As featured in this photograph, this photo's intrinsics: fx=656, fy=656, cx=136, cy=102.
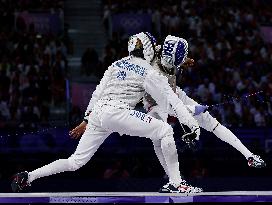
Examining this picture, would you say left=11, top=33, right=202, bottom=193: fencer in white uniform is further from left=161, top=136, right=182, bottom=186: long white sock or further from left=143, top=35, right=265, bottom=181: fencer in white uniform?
left=143, top=35, right=265, bottom=181: fencer in white uniform

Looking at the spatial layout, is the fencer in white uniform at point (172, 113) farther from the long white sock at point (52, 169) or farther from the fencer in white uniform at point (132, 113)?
the long white sock at point (52, 169)

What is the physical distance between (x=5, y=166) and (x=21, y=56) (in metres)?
4.19

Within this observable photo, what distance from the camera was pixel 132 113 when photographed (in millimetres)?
6559

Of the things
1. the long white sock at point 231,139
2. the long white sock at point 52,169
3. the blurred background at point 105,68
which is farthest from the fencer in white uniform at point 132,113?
the blurred background at point 105,68

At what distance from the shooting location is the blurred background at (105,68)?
11805 millimetres

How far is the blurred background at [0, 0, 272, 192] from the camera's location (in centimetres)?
1180

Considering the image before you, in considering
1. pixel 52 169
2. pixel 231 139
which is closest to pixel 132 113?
pixel 52 169

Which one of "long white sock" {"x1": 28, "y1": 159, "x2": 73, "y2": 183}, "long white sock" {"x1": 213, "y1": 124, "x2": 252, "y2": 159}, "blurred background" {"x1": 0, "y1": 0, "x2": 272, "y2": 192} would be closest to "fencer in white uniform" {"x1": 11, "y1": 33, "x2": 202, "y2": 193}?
"long white sock" {"x1": 28, "y1": 159, "x2": 73, "y2": 183}

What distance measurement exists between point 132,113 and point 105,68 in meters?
9.13

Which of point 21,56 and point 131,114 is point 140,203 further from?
point 21,56

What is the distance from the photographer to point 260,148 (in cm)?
1209

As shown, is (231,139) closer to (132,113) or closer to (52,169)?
(132,113)

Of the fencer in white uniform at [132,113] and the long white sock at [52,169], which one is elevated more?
the fencer in white uniform at [132,113]

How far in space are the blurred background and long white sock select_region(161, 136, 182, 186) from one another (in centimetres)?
160
